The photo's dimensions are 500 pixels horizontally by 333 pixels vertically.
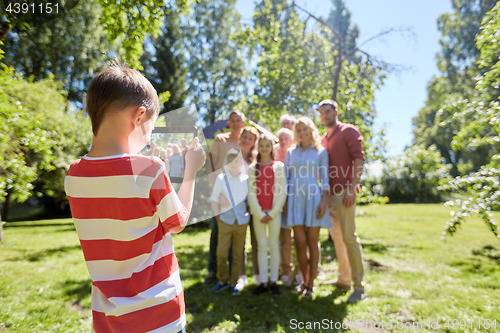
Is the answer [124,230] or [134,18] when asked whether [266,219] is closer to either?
[124,230]

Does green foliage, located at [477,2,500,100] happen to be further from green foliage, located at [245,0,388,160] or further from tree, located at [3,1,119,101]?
tree, located at [3,1,119,101]

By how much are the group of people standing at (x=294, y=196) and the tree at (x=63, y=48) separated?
11513mm

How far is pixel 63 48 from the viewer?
47.9 feet

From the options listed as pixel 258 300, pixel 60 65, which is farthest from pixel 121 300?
pixel 60 65

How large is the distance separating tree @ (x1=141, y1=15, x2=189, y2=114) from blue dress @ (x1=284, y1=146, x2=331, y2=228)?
15.8m

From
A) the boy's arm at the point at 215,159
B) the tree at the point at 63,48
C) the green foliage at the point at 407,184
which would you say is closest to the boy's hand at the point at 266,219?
the boy's arm at the point at 215,159

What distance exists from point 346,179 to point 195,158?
330 centimetres

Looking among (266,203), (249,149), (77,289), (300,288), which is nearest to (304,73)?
(249,149)

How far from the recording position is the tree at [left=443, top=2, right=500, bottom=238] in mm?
3291

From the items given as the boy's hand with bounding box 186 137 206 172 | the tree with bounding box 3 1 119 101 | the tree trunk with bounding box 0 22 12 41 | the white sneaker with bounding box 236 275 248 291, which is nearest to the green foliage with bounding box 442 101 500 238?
the white sneaker with bounding box 236 275 248 291

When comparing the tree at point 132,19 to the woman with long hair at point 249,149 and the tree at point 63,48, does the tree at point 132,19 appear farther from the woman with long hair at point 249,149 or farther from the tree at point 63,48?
the tree at point 63,48

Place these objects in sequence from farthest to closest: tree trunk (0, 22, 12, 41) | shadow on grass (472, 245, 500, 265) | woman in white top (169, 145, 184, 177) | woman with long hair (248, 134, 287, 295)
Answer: shadow on grass (472, 245, 500, 265)
tree trunk (0, 22, 12, 41)
woman with long hair (248, 134, 287, 295)
woman in white top (169, 145, 184, 177)

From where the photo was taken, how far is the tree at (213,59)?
20812 mm

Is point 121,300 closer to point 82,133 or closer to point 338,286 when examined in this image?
point 338,286
